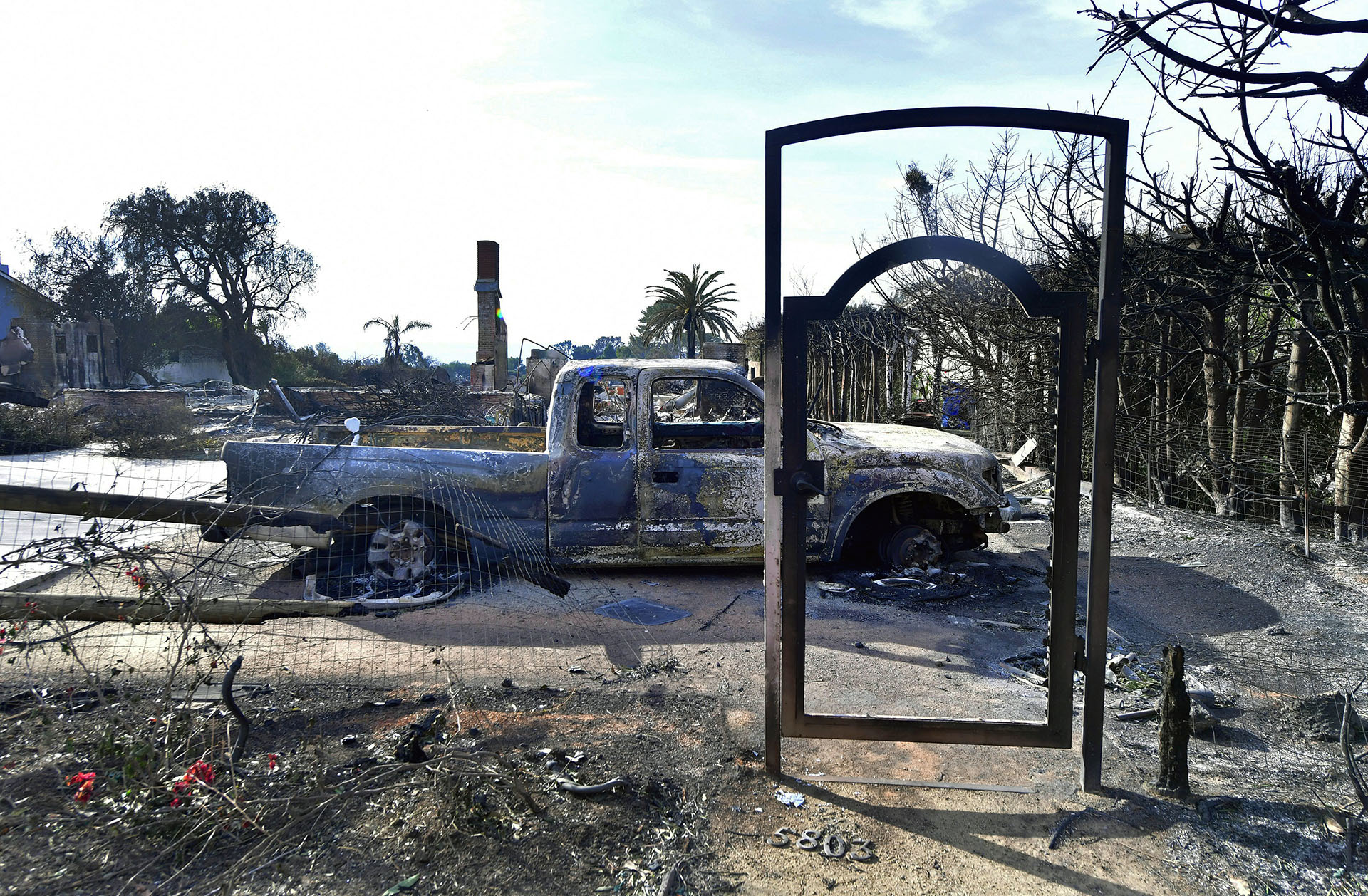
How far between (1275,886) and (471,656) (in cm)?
383

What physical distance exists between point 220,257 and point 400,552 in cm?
3798

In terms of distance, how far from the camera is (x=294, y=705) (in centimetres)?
401

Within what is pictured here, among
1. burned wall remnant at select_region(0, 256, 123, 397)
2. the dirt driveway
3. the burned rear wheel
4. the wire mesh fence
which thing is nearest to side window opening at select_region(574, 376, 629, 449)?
the wire mesh fence

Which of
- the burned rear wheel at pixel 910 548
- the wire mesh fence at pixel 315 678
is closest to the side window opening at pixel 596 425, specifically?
the wire mesh fence at pixel 315 678

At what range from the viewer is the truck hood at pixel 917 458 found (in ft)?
20.9

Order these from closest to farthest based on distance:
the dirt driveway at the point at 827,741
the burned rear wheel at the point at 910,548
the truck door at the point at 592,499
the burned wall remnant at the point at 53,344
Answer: the dirt driveway at the point at 827,741, the truck door at the point at 592,499, the burned rear wheel at the point at 910,548, the burned wall remnant at the point at 53,344

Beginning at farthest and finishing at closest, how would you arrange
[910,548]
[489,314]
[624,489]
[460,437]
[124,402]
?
1. [489,314]
2. [124,402]
3. [460,437]
4. [910,548]
5. [624,489]

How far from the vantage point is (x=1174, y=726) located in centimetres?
317

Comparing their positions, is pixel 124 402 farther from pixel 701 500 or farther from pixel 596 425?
pixel 701 500

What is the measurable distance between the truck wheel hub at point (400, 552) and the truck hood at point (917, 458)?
3140 mm

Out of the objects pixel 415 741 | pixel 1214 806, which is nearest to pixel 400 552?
pixel 415 741

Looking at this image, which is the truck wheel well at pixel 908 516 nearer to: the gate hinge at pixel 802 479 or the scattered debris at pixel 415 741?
the gate hinge at pixel 802 479

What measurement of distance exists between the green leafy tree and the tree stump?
4031cm

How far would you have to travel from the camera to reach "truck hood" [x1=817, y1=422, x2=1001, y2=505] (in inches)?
251
